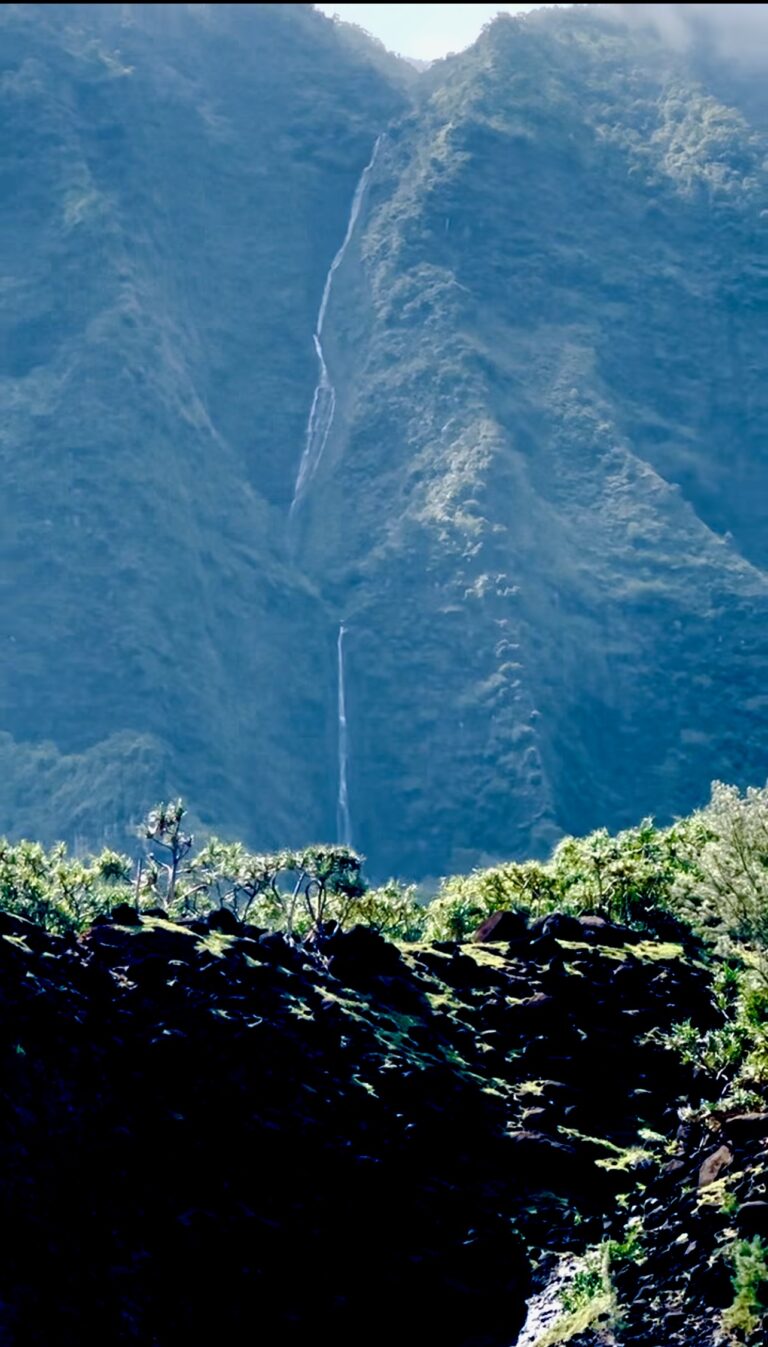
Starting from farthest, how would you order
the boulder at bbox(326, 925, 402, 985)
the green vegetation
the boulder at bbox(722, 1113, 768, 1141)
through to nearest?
the boulder at bbox(326, 925, 402, 985)
the boulder at bbox(722, 1113, 768, 1141)
the green vegetation

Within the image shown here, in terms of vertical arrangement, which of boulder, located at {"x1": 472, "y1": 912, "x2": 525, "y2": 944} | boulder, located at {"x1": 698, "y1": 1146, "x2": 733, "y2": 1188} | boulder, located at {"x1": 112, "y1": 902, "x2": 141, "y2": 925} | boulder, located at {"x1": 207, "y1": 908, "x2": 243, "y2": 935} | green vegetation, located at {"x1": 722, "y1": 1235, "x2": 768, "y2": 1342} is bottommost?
green vegetation, located at {"x1": 722, "y1": 1235, "x2": 768, "y2": 1342}

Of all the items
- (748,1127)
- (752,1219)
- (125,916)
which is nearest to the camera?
(752,1219)

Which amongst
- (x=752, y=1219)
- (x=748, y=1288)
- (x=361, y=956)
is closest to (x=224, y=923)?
(x=361, y=956)

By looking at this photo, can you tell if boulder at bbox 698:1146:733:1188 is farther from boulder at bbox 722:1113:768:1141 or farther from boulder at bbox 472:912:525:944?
boulder at bbox 472:912:525:944

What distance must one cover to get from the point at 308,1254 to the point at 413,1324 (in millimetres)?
4197

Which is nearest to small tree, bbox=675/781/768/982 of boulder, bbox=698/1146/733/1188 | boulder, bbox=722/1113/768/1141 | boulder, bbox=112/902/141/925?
boulder, bbox=722/1113/768/1141

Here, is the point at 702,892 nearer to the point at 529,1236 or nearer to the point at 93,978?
the point at 529,1236

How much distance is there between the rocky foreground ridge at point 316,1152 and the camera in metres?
63.6

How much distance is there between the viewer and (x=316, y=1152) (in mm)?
70875

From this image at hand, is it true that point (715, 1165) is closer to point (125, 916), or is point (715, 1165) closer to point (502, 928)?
point (125, 916)

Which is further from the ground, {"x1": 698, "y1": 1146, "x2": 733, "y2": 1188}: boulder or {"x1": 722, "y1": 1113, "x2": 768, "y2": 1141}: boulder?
{"x1": 722, "y1": 1113, "x2": 768, "y2": 1141}: boulder

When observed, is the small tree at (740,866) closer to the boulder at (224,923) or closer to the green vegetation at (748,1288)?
the green vegetation at (748,1288)

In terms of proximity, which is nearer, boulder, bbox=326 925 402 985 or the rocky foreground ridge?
the rocky foreground ridge

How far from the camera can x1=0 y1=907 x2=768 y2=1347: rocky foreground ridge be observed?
63.6 metres
